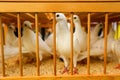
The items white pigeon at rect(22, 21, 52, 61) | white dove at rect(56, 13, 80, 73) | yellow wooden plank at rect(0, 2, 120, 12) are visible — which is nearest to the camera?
yellow wooden plank at rect(0, 2, 120, 12)

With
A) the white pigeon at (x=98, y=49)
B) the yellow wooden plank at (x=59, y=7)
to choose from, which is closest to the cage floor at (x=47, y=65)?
the white pigeon at (x=98, y=49)

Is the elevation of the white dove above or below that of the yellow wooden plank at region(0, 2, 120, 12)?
below

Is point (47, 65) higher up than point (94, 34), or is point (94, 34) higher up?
point (94, 34)

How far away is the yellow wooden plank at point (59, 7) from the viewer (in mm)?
748

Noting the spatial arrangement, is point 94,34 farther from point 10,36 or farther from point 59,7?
point 59,7

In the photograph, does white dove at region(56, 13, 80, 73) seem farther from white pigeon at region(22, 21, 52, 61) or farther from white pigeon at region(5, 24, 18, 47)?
white pigeon at region(5, 24, 18, 47)

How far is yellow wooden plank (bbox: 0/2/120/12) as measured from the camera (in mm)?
748

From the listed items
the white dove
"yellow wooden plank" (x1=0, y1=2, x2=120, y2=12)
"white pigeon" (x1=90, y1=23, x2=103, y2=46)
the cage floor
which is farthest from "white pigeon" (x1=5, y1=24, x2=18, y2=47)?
"yellow wooden plank" (x1=0, y1=2, x2=120, y2=12)

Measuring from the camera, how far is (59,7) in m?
0.75

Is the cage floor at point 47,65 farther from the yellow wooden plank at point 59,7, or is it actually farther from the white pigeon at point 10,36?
the yellow wooden plank at point 59,7

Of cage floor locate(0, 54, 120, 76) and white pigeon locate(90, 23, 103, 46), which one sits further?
white pigeon locate(90, 23, 103, 46)

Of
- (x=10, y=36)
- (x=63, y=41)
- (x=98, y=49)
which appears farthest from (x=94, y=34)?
(x=10, y=36)

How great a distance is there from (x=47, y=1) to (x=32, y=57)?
688mm

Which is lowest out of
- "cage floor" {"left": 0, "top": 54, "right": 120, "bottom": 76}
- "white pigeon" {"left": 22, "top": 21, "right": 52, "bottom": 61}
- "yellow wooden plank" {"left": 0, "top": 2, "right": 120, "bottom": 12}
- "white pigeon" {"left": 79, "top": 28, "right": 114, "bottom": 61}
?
"cage floor" {"left": 0, "top": 54, "right": 120, "bottom": 76}
